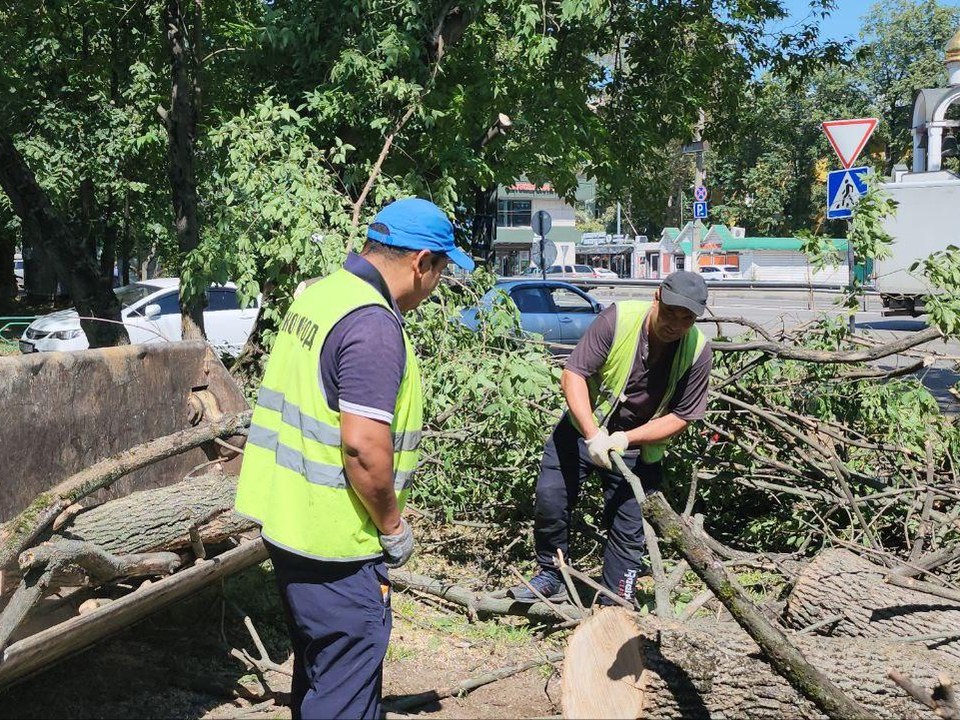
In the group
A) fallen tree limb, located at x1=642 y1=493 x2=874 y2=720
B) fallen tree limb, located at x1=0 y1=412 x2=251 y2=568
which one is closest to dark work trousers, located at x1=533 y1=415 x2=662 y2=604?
fallen tree limb, located at x1=642 y1=493 x2=874 y2=720

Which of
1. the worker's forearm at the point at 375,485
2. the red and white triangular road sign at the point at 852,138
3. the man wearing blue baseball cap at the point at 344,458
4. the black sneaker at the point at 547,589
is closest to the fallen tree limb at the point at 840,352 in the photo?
the black sneaker at the point at 547,589

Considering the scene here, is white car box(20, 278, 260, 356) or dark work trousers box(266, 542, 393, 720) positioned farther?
white car box(20, 278, 260, 356)

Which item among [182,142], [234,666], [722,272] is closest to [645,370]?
[234,666]

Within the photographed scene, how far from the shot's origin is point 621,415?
4.25 meters

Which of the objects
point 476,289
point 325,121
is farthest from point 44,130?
point 476,289

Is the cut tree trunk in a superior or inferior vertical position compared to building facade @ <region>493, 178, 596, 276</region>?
inferior

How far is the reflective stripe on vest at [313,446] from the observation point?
96.2 inches

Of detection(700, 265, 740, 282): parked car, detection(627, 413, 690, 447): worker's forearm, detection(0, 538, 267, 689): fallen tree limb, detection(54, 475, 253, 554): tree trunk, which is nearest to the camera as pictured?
detection(0, 538, 267, 689): fallen tree limb

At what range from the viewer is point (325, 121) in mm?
7168

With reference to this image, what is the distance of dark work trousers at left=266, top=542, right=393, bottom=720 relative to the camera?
247 centimetres

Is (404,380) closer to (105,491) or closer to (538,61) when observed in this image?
(105,491)

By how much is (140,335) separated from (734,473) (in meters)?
9.46

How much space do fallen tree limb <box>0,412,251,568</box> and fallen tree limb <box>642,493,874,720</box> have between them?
5.67 ft

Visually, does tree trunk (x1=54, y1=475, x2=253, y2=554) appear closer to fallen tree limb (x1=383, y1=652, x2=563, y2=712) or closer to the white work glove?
fallen tree limb (x1=383, y1=652, x2=563, y2=712)
